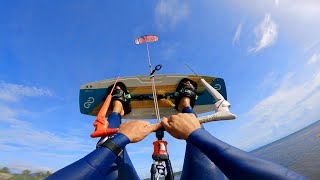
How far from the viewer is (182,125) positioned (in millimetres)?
2607

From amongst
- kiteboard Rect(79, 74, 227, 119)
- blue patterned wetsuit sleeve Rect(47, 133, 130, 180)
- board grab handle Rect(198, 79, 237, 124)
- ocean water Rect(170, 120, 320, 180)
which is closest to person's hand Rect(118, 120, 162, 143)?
blue patterned wetsuit sleeve Rect(47, 133, 130, 180)

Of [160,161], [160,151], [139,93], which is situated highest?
[139,93]

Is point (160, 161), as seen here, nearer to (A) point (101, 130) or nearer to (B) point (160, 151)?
(B) point (160, 151)

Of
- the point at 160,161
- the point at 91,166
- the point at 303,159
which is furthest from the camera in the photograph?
the point at 303,159

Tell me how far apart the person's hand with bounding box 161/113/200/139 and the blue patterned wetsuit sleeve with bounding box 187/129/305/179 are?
0.22 metres

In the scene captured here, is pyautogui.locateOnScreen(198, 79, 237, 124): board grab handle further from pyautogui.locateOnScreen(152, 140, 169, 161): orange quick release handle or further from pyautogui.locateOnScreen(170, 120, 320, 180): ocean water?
pyautogui.locateOnScreen(170, 120, 320, 180): ocean water

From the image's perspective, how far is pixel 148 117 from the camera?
7219 mm

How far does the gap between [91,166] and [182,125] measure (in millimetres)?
1076

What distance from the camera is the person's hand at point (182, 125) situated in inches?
101

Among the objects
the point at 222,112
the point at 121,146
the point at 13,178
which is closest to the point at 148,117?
the point at 222,112

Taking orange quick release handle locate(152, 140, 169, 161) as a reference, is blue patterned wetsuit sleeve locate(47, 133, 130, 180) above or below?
below

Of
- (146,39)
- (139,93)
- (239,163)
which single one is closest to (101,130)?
(239,163)

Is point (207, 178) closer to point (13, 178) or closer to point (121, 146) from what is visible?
point (121, 146)

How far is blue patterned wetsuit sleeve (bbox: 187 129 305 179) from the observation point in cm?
188
